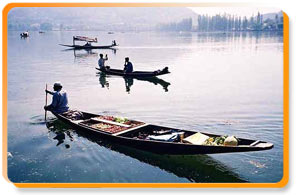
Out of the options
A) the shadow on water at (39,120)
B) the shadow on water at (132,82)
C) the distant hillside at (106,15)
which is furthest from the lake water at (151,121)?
the distant hillside at (106,15)

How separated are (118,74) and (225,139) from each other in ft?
44.5

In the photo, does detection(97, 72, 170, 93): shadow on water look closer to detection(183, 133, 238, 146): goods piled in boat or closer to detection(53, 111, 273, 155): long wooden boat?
detection(53, 111, 273, 155): long wooden boat

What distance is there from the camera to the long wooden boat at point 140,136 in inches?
307

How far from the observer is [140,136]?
31.1ft

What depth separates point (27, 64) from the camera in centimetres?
2795

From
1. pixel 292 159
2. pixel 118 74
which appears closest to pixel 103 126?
pixel 292 159

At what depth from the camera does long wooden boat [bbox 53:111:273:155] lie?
780cm

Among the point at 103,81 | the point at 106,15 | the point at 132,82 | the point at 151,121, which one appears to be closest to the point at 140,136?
→ the point at 151,121

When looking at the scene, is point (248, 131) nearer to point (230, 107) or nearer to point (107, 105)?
point (230, 107)

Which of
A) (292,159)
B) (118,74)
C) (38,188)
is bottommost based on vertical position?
(38,188)

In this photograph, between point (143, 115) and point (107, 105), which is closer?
point (143, 115)

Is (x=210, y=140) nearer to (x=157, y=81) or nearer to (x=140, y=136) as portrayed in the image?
(x=140, y=136)

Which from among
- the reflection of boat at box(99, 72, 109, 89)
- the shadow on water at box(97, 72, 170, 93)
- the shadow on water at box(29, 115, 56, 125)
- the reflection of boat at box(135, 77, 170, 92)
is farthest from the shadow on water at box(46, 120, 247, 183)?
the reflection of boat at box(135, 77, 170, 92)

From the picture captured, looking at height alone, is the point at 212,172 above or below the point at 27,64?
below
